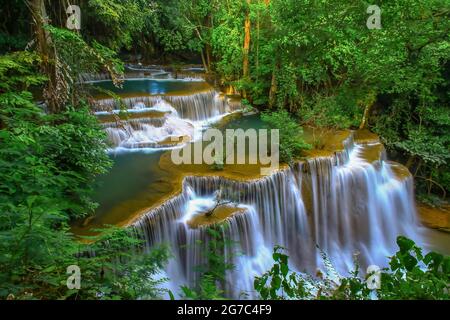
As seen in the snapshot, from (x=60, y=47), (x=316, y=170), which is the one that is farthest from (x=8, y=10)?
(x=316, y=170)

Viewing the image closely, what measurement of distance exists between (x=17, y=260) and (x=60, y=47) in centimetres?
434

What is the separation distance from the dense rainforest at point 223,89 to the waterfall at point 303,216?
1.88ft

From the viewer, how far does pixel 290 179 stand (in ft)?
25.3

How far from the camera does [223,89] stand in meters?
14.1

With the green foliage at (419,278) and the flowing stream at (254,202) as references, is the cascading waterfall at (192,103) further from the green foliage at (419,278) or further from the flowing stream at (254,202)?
the green foliage at (419,278)

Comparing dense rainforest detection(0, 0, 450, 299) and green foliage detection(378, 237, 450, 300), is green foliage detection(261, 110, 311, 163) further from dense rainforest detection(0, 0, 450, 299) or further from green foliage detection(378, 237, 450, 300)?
green foliage detection(378, 237, 450, 300)

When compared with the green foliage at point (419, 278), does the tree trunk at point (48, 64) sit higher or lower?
higher

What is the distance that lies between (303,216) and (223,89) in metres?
7.74

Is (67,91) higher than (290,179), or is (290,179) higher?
(67,91)

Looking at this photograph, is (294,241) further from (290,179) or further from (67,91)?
(67,91)
